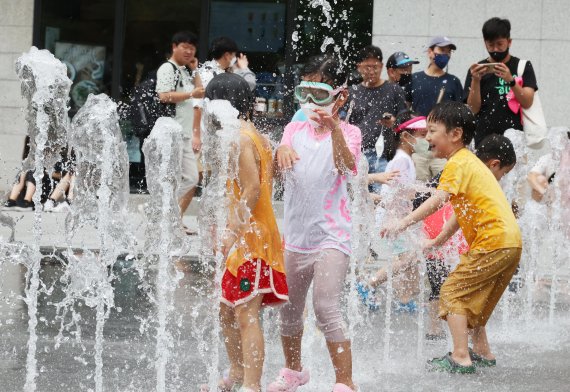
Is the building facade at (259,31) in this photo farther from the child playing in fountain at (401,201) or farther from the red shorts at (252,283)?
the red shorts at (252,283)

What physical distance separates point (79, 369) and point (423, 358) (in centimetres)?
183

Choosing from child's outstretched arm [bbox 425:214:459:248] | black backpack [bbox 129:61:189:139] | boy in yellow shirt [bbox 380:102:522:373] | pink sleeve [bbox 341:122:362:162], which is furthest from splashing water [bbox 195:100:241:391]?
black backpack [bbox 129:61:189:139]

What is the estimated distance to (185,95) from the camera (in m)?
10.7

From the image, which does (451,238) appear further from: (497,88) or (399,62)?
(399,62)

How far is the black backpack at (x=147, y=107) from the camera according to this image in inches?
423

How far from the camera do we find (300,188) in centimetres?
516

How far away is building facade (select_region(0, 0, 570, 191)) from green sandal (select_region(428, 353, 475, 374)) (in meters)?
7.57

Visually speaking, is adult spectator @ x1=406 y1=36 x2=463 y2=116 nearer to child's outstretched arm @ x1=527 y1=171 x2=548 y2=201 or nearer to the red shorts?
child's outstretched arm @ x1=527 y1=171 x2=548 y2=201

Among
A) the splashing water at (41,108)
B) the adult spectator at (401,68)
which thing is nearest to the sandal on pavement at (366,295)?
the adult spectator at (401,68)

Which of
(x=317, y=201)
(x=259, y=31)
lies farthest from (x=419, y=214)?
(x=259, y=31)

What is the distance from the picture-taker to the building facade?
12977 millimetres

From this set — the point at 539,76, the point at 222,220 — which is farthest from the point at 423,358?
the point at 539,76

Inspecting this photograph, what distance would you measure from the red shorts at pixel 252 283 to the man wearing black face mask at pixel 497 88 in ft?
12.8

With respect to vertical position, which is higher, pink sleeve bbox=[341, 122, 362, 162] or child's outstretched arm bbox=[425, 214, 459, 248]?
pink sleeve bbox=[341, 122, 362, 162]
